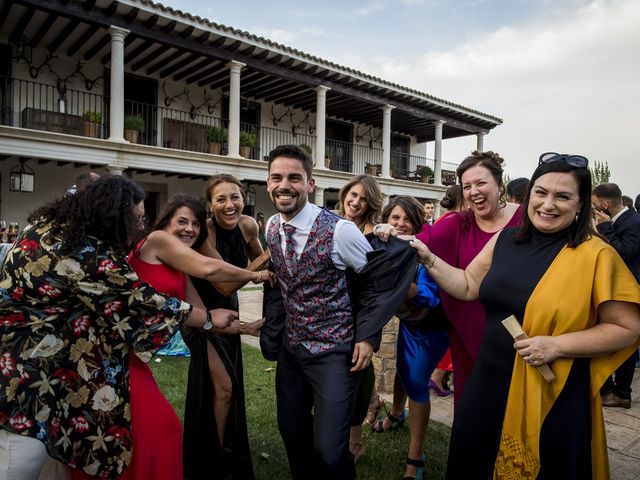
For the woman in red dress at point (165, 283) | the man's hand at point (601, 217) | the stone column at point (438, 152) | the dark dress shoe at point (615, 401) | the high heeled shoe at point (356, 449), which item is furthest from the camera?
the stone column at point (438, 152)

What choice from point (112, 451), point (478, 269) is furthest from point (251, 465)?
point (478, 269)

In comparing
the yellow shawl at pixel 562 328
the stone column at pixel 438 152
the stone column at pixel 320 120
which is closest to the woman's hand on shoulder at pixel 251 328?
the yellow shawl at pixel 562 328

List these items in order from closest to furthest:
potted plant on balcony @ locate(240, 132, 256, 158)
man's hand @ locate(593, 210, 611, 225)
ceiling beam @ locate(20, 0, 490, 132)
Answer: man's hand @ locate(593, 210, 611, 225) → ceiling beam @ locate(20, 0, 490, 132) → potted plant on balcony @ locate(240, 132, 256, 158)

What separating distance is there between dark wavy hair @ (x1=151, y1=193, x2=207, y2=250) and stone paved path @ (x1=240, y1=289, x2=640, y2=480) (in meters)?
2.55

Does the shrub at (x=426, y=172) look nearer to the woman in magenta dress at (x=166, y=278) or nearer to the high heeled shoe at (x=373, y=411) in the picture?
the high heeled shoe at (x=373, y=411)

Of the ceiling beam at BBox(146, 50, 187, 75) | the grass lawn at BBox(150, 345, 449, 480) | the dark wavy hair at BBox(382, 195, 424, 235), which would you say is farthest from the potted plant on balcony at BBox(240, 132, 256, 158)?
the dark wavy hair at BBox(382, 195, 424, 235)

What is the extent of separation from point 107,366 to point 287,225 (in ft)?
3.52

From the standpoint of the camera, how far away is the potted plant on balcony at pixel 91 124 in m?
10.8

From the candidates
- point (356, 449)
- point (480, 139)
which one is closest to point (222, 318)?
point (356, 449)

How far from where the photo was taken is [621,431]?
147 inches

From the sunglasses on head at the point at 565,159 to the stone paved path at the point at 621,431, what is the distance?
2.30m

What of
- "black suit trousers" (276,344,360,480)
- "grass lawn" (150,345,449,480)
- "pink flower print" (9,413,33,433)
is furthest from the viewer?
"grass lawn" (150,345,449,480)

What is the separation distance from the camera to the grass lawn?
3082 millimetres

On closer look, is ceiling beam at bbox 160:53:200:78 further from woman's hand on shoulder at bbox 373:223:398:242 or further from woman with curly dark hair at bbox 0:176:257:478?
woman with curly dark hair at bbox 0:176:257:478
